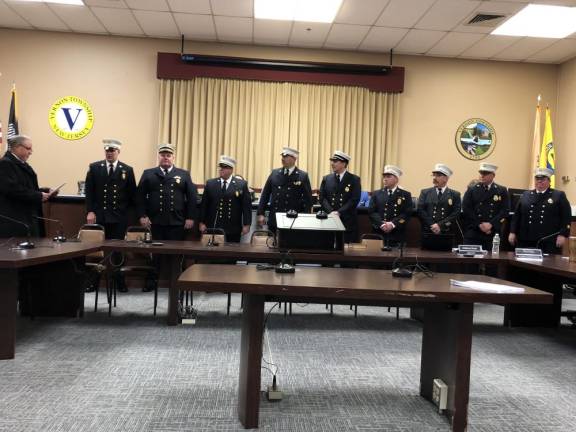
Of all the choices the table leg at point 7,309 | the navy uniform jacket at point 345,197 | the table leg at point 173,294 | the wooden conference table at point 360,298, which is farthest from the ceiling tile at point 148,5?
the wooden conference table at point 360,298

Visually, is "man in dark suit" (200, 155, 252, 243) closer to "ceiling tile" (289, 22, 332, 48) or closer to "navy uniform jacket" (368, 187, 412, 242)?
"navy uniform jacket" (368, 187, 412, 242)

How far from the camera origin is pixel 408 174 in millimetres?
→ 8484

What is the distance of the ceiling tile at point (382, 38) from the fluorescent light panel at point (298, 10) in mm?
778

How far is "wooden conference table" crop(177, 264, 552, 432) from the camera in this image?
84.4 inches

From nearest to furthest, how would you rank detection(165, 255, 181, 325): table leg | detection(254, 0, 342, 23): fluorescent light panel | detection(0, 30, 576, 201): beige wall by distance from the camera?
detection(165, 255, 181, 325): table leg < detection(254, 0, 342, 23): fluorescent light panel < detection(0, 30, 576, 201): beige wall

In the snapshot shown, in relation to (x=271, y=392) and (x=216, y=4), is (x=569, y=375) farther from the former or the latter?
(x=216, y=4)

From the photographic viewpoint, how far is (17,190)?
4.62 metres

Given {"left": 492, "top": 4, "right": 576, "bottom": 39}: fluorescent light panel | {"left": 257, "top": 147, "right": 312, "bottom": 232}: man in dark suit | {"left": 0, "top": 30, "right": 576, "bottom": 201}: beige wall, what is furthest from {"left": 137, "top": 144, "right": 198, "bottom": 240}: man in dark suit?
{"left": 492, "top": 4, "right": 576, "bottom": 39}: fluorescent light panel

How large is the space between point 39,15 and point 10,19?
0.55m

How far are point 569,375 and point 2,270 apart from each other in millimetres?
3589

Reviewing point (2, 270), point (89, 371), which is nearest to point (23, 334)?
point (2, 270)

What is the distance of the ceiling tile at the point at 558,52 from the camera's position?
7.53 m

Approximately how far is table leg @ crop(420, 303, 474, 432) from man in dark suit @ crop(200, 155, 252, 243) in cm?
350

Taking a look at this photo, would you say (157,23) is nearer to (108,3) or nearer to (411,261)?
(108,3)
